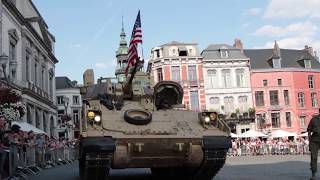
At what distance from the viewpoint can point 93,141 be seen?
9.78 m

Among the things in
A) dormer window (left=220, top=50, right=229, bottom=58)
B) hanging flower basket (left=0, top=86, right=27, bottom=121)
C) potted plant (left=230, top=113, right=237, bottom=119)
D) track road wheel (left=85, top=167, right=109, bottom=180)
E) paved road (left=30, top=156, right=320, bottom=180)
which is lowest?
paved road (left=30, top=156, right=320, bottom=180)

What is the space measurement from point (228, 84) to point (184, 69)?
5390 millimetres

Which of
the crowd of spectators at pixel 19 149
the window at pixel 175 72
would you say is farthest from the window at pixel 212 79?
the crowd of spectators at pixel 19 149

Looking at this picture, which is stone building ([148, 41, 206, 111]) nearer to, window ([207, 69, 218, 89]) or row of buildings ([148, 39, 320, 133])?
row of buildings ([148, 39, 320, 133])

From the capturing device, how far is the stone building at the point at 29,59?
4008 centimetres


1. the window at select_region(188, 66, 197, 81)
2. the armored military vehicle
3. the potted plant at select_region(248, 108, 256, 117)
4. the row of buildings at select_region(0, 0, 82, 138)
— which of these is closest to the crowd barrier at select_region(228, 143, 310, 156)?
the row of buildings at select_region(0, 0, 82, 138)

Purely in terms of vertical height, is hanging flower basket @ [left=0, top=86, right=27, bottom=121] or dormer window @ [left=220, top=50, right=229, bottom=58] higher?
dormer window @ [left=220, top=50, right=229, bottom=58]

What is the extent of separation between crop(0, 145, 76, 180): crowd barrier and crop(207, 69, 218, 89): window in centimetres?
3234

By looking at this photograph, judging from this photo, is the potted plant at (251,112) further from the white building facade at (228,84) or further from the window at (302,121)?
the window at (302,121)

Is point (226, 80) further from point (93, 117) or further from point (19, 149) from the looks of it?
point (93, 117)

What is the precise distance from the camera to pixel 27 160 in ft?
63.5

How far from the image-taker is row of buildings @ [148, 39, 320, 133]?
60.5m

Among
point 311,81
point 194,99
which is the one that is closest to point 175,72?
point 194,99

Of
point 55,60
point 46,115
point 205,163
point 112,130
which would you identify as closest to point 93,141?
point 112,130
